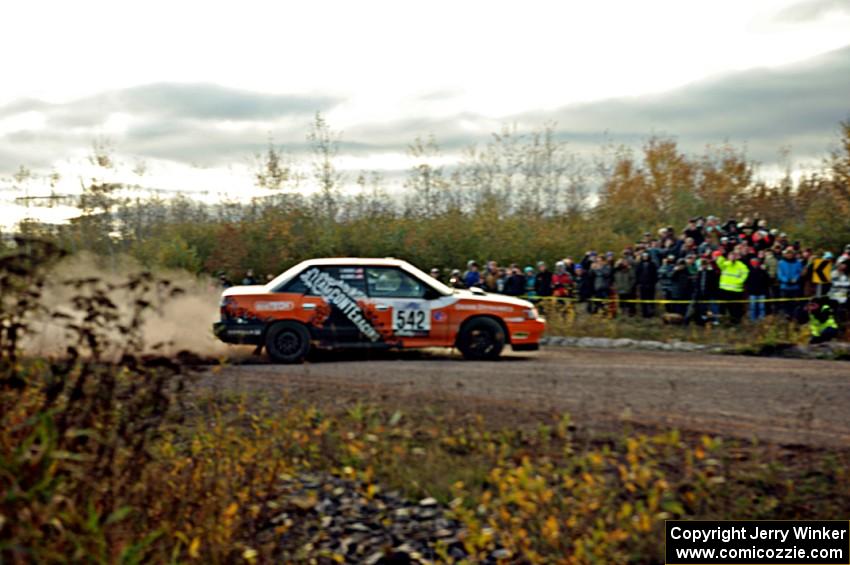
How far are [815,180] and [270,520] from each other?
32563 mm

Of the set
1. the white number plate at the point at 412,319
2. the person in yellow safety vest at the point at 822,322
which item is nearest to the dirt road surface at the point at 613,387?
the white number plate at the point at 412,319

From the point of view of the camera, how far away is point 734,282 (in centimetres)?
2125

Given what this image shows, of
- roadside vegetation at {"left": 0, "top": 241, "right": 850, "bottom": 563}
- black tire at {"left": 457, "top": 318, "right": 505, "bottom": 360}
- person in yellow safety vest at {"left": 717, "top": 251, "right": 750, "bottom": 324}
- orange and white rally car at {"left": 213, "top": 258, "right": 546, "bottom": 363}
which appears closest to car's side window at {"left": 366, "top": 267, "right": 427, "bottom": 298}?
orange and white rally car at {"left": 213, "top": 258, "right": 546, "bottom": 363}

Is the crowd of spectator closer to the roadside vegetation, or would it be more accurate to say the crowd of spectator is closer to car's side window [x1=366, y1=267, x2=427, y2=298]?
car's side window [x1=366, y1=267, x2=427, y2=298]

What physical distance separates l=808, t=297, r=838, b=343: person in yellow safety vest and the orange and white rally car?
224 inches

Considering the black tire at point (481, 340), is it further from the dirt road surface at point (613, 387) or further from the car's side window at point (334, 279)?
the car's side window at point (334, 279)

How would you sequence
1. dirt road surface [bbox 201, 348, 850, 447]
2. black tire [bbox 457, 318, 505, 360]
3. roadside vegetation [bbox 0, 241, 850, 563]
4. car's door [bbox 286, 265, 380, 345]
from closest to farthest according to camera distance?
roadside vegetation [bbox 0, 241, 850, 563]
dirt road surface [bbox 201, 348, 850, 447]
car's door [bbox 286, 265, 380, 345]
black tire [bbox 457, 318, 505, 360]

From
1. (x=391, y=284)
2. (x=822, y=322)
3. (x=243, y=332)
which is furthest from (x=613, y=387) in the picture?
(x=822, y=322)

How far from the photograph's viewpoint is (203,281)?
3244 centimetres

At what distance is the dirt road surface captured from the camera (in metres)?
10.5

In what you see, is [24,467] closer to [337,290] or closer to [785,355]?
[337,290]

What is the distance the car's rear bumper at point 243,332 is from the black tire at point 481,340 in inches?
130

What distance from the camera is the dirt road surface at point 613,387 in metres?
10.5

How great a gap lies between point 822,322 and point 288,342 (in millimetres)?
9940
